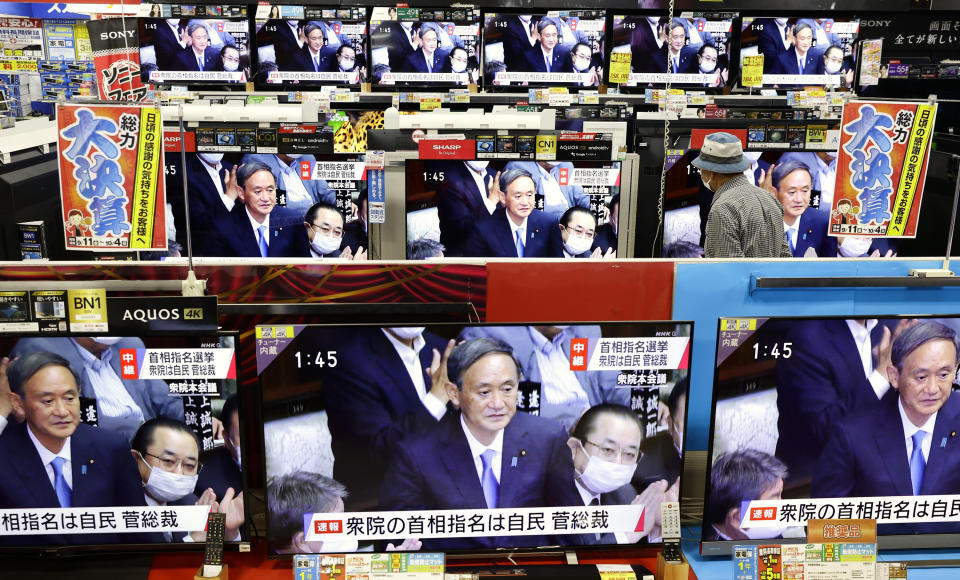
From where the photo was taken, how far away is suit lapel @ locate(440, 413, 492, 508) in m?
1.94

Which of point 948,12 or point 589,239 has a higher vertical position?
point 948,12

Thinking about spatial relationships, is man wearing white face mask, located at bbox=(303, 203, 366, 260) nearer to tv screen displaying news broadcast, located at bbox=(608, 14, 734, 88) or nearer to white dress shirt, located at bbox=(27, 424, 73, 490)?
white dress shirt, located at bbox=(27, 424, 73, 490)

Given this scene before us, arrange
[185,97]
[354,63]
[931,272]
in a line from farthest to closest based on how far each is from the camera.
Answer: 1. [354,63]
2. [185,97]
3. [931,272]

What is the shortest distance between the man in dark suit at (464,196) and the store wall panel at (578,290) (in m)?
2.24

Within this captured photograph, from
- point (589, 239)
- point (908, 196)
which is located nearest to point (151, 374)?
point (908, 196)

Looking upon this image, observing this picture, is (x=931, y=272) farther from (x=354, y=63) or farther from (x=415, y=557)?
(x=354, y=63)

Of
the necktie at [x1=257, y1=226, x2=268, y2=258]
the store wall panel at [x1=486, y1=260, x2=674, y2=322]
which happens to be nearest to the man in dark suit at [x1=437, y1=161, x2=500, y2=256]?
the necktie at [x1=257, y1=226, x2=268, y2=258]

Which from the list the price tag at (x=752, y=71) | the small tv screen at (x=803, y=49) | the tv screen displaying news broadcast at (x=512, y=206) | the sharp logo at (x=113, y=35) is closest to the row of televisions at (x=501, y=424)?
the tv screen displaying news broadcast at (x=512, y=206)

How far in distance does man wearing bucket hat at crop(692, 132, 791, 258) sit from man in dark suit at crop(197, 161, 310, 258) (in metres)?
2.11

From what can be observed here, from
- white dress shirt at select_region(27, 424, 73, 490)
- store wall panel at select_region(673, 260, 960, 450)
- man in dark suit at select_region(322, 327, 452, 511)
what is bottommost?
white dress shirt at select_region(27, 424, 73, 490)

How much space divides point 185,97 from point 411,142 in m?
3.87

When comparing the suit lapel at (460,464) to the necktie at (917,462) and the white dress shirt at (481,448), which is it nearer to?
the white dress shirt at (481,448)

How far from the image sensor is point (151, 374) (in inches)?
73.5

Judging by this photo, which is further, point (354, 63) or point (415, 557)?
point (354, 63)
